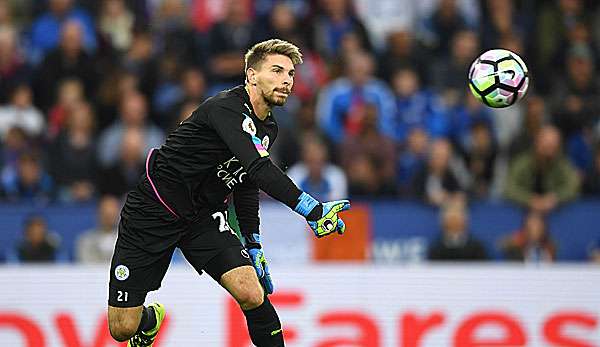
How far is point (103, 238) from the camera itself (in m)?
11.1

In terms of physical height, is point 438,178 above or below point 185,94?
below

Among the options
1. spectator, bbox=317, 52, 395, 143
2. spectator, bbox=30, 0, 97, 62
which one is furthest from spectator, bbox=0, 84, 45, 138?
spectator, bbox=317, 52, 395, 143

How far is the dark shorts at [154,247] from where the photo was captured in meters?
7.40

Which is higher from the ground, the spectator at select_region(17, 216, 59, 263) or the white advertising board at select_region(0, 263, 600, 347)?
the spectator at select_region(17, 216, 59, 263)

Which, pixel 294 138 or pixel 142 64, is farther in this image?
pixel 142 64

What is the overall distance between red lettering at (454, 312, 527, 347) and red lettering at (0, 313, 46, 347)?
121 inches

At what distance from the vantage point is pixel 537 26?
1373 centimetres

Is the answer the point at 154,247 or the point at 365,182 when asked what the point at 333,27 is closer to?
the point at 365,182

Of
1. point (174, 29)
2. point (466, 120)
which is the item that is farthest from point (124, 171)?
point (466, 120)

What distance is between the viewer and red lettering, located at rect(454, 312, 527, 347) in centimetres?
891

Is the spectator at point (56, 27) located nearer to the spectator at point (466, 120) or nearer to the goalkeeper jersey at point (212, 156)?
the spectator at point (466, 120)

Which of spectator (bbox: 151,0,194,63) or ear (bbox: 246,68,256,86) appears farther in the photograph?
spectator (bbox: 151,0,194,63)

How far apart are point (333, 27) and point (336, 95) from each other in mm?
1214

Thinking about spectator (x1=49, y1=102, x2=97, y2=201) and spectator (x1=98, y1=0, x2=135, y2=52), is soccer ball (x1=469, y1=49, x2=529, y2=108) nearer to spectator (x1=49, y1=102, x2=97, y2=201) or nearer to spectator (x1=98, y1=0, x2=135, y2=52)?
spectator (x1=49, y1=102, x2=97, y2=201)
